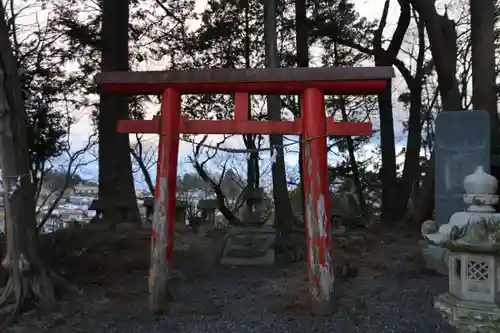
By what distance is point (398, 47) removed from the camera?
12.7 m

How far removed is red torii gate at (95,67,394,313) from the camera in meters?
5.13

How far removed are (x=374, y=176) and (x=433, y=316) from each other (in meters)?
12.7

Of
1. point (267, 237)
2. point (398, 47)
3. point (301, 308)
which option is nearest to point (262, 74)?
point (301, 308)

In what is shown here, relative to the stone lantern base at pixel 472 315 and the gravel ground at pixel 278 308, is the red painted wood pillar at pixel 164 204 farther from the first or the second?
the stone lantern base at pixel 472 315

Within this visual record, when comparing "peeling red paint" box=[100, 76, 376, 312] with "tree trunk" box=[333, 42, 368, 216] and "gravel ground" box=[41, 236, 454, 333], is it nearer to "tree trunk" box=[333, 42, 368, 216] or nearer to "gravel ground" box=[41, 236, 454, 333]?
"gravel ground" box=[41, 236, 454, 333]

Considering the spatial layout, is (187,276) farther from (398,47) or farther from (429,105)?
(429,105)

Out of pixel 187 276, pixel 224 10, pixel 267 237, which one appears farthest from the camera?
pixel 224 10

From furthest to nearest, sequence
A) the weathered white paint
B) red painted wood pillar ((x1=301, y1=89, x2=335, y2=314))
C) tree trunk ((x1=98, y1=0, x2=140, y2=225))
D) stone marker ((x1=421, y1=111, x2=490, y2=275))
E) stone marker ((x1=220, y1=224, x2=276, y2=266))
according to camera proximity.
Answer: tree trunk ((x1=98, y1=0, x2=140, y2=225))
stone marker ((x1=220, y1=224, x2=276, y2=266))
stone marker ((x1=421, y1=111, x2=490, y2=275))
the weathered white paint
red painted wood pillar ((x1=301, y1=89, x2=335, y2=314))

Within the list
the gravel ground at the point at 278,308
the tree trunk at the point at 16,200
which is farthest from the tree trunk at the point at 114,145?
the tree trunk at the point at 16,200

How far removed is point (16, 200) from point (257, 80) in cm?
284

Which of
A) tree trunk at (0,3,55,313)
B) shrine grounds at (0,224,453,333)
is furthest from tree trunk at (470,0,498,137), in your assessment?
tree trunk at (0,3,55,313)

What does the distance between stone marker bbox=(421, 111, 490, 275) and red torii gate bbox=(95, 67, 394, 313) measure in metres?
2.30

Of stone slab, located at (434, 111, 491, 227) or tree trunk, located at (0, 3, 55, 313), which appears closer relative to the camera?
tree trunk, located at (0, 3, 55, 313)

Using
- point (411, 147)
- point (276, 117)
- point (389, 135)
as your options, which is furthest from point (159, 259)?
point (411, 147)
